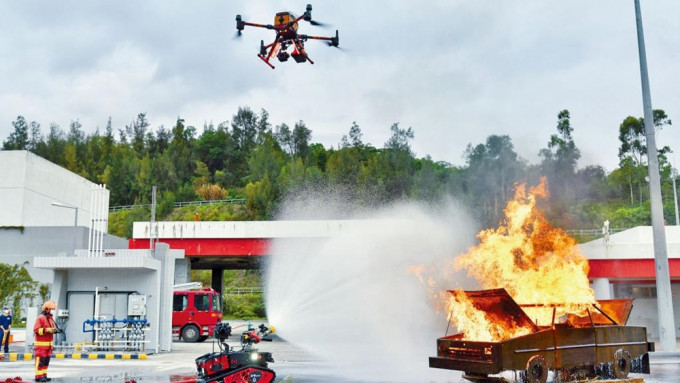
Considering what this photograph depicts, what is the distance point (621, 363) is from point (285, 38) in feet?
62.9

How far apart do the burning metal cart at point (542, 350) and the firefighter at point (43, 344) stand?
29.1ft

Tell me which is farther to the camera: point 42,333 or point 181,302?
point 181,302

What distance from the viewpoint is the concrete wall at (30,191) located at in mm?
40500

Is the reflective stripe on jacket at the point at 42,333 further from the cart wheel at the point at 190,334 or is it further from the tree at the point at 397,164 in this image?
the tree at the point at 397,164

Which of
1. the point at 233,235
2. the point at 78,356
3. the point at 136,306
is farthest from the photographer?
the point at 233,235

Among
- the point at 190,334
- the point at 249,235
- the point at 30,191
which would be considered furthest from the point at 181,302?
the point at 30,191

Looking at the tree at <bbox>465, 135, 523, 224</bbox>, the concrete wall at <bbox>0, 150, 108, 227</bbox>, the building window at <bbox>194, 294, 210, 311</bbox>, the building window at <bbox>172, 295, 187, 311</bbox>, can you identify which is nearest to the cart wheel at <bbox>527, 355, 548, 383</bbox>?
the tree at <bbox>465, 135, 523, 224</bbox>

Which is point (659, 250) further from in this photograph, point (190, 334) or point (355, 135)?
point (355, 135)

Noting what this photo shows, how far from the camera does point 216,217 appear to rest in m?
86.8

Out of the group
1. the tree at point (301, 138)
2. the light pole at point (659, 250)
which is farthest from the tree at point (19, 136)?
the light pole at point (659, 250)

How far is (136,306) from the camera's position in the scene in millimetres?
20859

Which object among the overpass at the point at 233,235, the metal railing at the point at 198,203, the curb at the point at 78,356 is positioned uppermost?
the metal railing at the point at 198,203

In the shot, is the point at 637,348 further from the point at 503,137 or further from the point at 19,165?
the point at 19,165

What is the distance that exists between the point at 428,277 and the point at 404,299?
5.00ft
